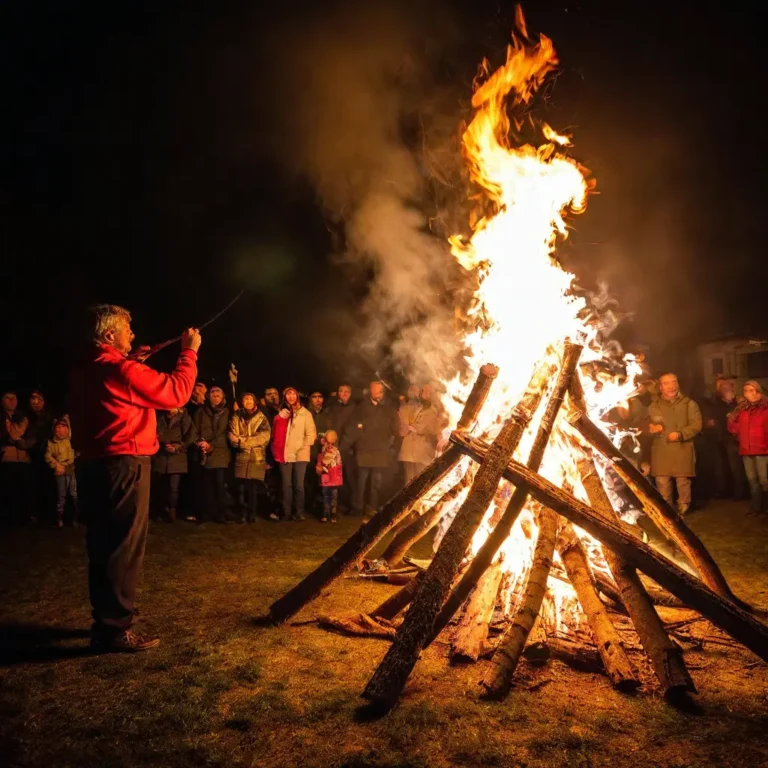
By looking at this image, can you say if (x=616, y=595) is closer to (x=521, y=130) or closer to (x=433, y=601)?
(x=433, y=601)

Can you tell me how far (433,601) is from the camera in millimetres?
3928

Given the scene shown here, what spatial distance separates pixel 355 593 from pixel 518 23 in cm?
626

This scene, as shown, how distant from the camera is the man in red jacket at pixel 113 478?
4.45 meters

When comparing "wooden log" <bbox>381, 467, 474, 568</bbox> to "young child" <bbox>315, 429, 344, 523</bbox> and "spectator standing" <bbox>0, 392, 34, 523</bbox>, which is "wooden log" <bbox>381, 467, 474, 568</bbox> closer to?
"young child" <bbox>315, 429, 344, 523</bbox>

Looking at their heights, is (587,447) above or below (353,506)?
above

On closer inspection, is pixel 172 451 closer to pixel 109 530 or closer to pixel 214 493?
pixel 214 493

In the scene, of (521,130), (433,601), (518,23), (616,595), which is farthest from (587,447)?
(518,23)

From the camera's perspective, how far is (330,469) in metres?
10.9

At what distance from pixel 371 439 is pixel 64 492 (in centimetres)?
552

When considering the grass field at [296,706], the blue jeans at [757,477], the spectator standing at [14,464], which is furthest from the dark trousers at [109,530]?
the blue jeans at [757,477]

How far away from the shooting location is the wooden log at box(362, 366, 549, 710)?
361 cm

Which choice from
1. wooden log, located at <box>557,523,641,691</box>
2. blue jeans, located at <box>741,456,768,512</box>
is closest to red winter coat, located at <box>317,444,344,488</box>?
wooden log, located at <box>557,523,641,691</box>

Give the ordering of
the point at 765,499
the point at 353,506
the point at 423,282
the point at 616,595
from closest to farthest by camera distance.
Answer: the point at 616,595, the point at 423,282, the point at 765,499, the point at 353,506

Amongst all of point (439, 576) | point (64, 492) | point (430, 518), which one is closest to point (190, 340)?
point (439, 576)
